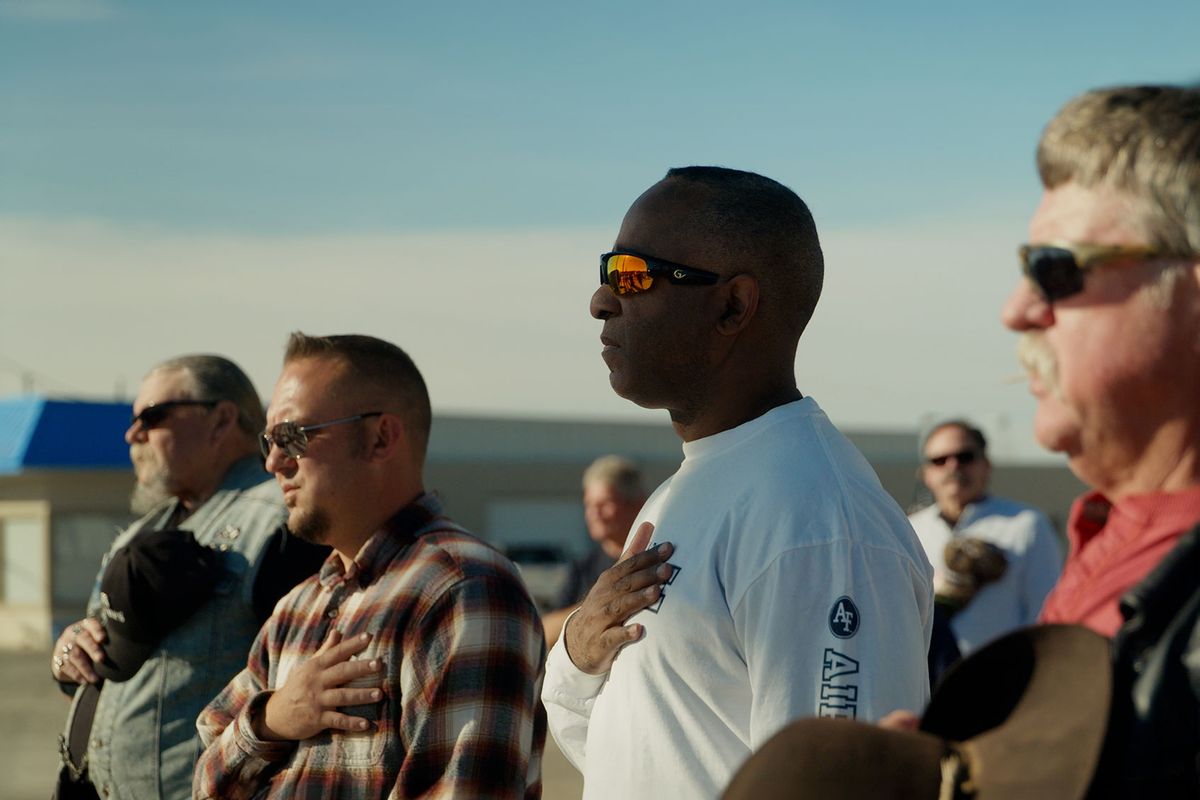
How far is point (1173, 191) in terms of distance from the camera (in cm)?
149

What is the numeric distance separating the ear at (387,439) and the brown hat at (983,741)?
2373 millimetres

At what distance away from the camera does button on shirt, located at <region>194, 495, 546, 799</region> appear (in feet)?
10.3

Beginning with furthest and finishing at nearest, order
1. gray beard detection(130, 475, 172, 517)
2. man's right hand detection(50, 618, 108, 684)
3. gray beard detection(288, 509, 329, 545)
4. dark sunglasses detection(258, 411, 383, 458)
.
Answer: gray beard detection(130, 475, 172, 517)
man's right hand detection(50, 618, 108, 684)
dark sunglasses detection(258, 411, 383, 458)
gray beard detection(288, 509, 329, 545)

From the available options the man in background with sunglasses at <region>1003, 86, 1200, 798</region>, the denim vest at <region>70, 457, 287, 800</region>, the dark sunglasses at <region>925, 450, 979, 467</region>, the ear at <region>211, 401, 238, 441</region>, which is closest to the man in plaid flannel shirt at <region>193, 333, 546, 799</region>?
the denim vest at <region>70, 457, 287, 800</region>

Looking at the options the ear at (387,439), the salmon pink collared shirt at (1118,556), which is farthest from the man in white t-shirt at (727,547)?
the ear at (387,439)

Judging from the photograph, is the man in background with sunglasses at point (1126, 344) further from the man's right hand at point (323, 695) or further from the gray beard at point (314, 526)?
the gray beard at point (314, 526)

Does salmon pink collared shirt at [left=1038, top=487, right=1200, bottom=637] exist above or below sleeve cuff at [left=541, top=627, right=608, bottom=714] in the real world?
above

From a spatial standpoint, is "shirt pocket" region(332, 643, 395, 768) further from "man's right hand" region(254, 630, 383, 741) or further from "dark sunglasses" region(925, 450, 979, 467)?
"dark sunglasses" region(925, 450, 979, 467)

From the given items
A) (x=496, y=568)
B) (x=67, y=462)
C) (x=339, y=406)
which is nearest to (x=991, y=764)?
(x=496, y=568)

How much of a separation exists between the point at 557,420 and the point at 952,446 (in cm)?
3061

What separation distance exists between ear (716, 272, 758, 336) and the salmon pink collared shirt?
1271 mm

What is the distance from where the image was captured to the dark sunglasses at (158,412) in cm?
522

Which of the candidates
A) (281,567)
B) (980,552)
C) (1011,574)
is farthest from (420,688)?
(1011,574)

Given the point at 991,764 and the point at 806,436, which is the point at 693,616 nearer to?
the point at 806,436
